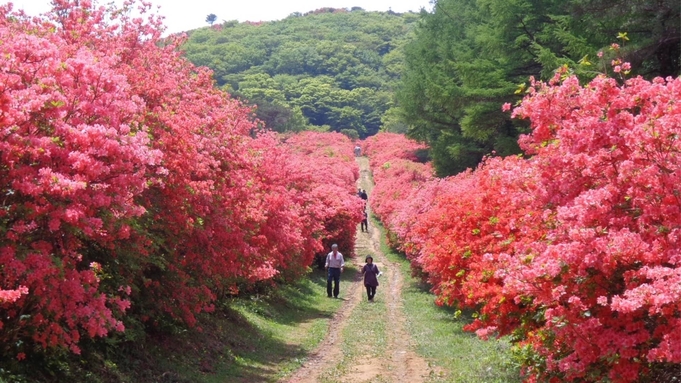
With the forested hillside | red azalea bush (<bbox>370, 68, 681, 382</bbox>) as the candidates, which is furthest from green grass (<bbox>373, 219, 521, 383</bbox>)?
the forested hillside

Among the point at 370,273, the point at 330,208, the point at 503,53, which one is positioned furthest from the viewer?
the point at 330,208

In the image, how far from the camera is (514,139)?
27797 millimetres

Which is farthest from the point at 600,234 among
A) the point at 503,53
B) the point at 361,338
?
the point at 503,53

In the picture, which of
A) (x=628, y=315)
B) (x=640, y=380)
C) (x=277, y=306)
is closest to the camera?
(x=628, y=315)

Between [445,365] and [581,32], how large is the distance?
12.0 m

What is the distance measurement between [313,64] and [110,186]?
11406cm

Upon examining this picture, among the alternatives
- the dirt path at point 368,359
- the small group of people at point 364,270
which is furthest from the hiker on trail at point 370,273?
the dirt path at point 368,359

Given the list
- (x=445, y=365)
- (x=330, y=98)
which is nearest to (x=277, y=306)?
(x=445, y=365)

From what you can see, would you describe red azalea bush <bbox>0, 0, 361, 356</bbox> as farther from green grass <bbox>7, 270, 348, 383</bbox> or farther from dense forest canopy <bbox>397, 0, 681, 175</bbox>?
dense forest canopy <bbox>397, 0, 681, 175</bbox>

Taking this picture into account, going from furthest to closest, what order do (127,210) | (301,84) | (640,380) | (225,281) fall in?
(301,84), (225,281), (127,210), (640,380)

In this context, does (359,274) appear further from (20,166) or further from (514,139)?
(20,166)

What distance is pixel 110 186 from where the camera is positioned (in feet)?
23.6

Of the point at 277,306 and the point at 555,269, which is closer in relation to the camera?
the point at 555,269

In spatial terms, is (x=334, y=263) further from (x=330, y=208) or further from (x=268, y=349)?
(x=268, y=349)
